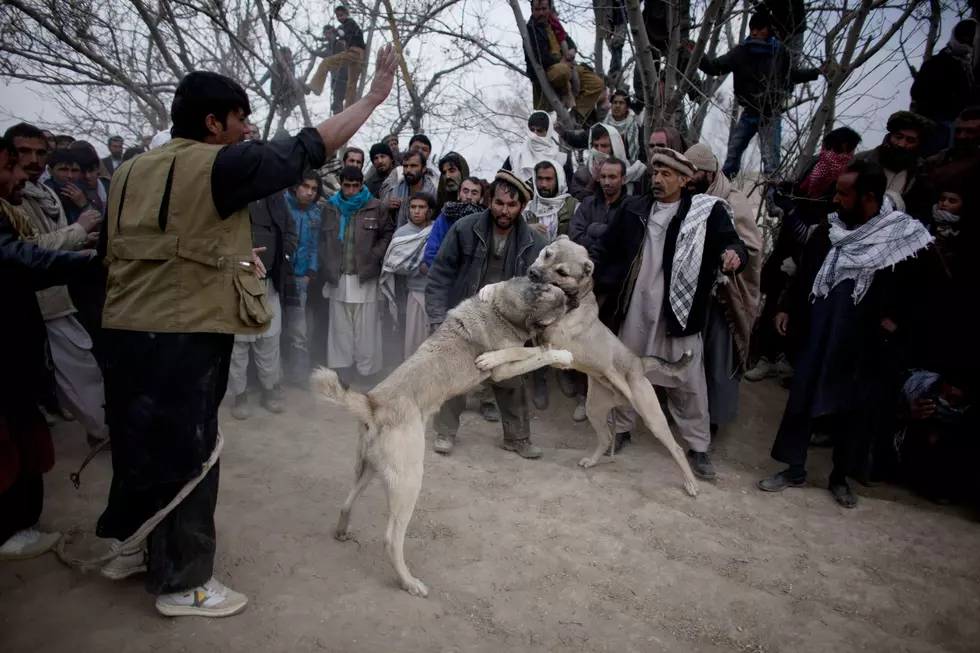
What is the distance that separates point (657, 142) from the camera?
5.96 metres

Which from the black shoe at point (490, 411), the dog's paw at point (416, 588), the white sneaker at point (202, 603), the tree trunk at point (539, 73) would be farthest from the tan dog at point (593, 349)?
the tree trunk at point (539, 73)

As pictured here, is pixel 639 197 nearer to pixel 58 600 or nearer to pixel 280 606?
pixel 280 606

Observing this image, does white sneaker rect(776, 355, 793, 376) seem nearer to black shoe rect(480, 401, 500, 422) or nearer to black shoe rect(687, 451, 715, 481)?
black shoe rect(687, 451, 715, 481)

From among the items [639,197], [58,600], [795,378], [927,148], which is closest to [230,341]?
[58,600]

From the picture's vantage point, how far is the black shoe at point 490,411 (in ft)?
20.3

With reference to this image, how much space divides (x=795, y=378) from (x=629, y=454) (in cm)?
162

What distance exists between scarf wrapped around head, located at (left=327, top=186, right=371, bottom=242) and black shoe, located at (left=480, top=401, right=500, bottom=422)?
260 cm

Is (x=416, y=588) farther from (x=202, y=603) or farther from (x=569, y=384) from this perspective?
(x=569, y=384)

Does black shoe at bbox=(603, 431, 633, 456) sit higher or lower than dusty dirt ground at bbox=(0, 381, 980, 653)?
higher

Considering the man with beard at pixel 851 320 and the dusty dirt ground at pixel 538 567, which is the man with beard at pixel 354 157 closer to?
the dusty dirt ground at pixel 538 567

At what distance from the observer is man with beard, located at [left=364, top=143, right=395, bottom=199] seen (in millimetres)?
7977

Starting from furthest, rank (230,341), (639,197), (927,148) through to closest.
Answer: (927,148)
(639,197)
(230,341)

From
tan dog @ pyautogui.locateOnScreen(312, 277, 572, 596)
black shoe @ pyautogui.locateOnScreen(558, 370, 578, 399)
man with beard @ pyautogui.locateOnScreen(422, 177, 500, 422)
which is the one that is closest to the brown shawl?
tan dog @ pyautogui.locateOnScreen(312, 277, 572, 596)

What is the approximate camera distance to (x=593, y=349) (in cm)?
443
